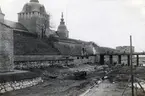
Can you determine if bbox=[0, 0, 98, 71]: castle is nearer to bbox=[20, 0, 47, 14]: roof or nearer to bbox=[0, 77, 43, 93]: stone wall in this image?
bbox=[20, 0, 47, 14]: roof

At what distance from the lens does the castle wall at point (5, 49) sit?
2739 cm

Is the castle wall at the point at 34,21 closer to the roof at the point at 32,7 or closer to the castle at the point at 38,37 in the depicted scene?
the castle at the point at 38,37

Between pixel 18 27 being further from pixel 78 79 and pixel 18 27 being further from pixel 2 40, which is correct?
pixel 2 40

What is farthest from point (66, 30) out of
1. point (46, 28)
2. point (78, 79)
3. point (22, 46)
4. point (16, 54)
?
point (78, 79)

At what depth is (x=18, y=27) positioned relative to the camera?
2746 inches

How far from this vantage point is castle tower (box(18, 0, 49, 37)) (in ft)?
240

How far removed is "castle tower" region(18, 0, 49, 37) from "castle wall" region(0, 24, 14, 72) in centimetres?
4303

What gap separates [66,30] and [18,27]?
25982 millimetres

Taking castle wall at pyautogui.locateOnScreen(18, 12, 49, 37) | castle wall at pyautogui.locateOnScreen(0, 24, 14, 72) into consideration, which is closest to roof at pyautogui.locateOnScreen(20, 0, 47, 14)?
castle wall at pyautogui.locateOnScreen(18, 12, 49, 37)

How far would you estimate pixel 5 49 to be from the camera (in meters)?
27.9

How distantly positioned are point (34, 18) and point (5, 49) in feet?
152

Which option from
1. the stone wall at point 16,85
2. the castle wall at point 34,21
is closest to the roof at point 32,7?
the castle wall at point 34,21

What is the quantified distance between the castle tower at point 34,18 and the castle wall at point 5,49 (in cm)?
4303

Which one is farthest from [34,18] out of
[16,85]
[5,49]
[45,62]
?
[16,85]
